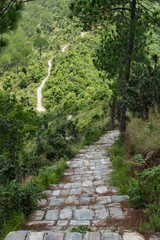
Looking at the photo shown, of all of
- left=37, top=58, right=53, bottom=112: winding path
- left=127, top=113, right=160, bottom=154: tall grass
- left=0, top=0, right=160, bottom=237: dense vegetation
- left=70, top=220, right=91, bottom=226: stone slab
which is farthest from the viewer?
left=37, top=58, right=53, bottom=112: winding path

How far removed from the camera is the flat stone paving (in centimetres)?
393

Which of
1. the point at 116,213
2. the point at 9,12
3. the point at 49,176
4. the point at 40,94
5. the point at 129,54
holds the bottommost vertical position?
the point at 40,94

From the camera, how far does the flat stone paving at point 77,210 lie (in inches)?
155

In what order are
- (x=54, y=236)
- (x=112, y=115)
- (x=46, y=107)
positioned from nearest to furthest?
(x=54, y=236), (x=112, y=115), (x=46, y=107)

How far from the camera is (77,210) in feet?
16.3

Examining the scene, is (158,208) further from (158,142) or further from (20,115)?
(20,115)

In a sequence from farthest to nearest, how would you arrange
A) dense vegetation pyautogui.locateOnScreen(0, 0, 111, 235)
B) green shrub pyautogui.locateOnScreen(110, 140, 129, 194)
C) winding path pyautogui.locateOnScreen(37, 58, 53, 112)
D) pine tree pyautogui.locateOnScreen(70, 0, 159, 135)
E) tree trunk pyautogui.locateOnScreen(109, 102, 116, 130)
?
1. winding path pyautogui.locateOnScreen(37, 58, 53, 112)
2. tree trunk pyautogui.locateOnScreen(109, 102, 116, 130)
3. pine tree pyautogui.locateOnScreen(70, 0, 159, 135)
4. dense vegetation pyautogui.locateOnScreen(0, 0, 111, 235)
5. green shrub pyautogui.locateOnScreen(110, 140, 129, 194)

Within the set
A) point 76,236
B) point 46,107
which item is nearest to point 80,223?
point 76,236

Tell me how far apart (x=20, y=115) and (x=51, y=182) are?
272 cm

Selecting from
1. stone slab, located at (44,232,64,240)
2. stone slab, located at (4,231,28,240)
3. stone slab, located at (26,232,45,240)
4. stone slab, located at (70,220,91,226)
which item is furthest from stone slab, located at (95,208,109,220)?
stone slab, located at (4,231,28,240)

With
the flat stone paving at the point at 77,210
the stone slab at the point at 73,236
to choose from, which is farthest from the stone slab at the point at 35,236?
the stone slab at the point at 73,236

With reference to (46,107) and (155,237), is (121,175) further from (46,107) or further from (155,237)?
(46,107)

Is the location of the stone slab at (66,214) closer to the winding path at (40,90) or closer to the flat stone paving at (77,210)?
the flat stone paving at (77,210)

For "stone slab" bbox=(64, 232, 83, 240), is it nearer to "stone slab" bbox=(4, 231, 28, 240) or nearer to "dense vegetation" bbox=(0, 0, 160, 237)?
"stone slab" bbox=(4, 231, 28, 240)
